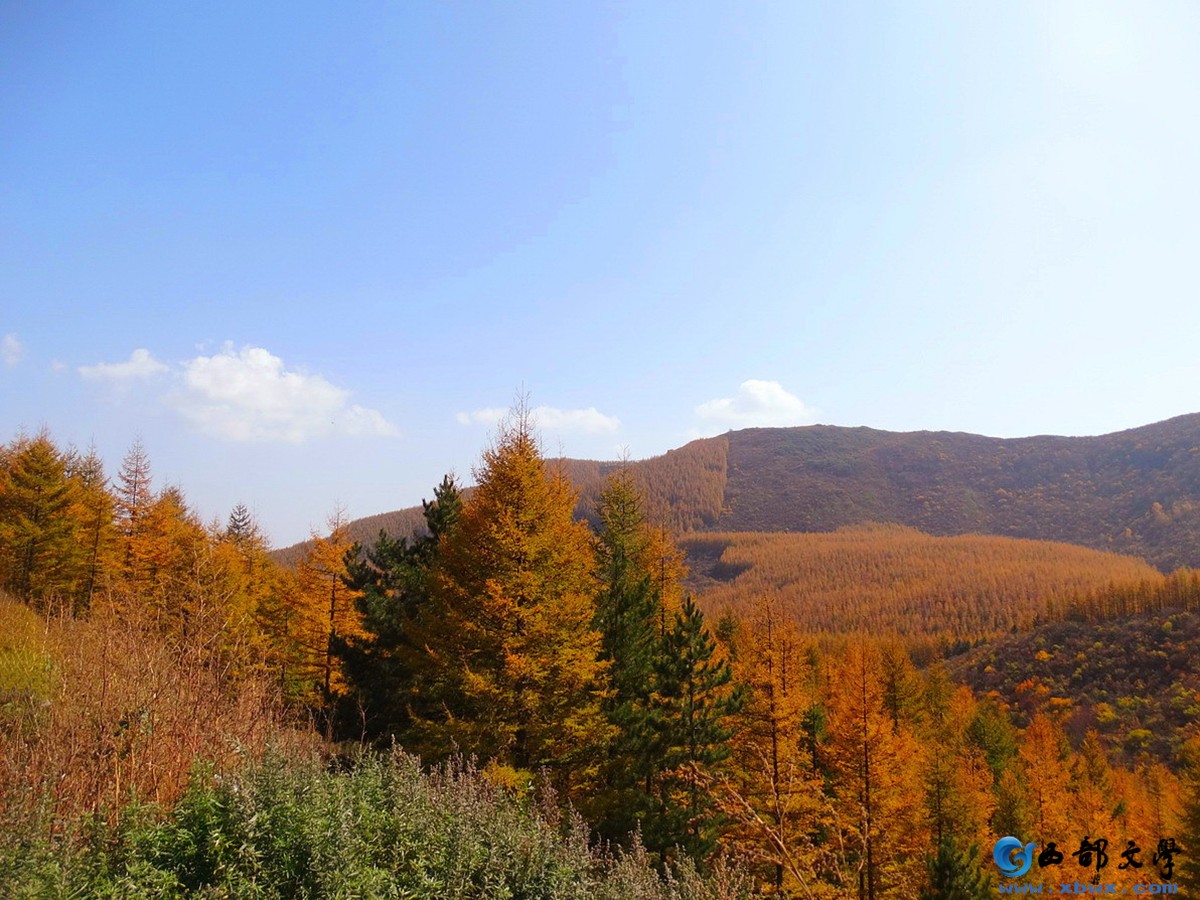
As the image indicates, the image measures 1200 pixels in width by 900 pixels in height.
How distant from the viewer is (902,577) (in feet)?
481

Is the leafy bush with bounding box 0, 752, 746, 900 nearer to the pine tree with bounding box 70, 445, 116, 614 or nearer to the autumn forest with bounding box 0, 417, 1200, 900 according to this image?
the autumn forest with bounding box 0, 417, 1200, 900

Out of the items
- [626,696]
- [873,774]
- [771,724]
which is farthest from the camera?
[873,774]

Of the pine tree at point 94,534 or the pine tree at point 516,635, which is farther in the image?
the pine tree at point 94,534

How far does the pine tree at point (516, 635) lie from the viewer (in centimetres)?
1305

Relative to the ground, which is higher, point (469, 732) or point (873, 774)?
point (469, 732)

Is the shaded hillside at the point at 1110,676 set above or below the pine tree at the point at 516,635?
below

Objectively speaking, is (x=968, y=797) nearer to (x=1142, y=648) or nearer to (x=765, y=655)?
(x=765, y=655)

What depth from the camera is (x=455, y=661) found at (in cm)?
1353

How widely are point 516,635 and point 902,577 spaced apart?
513 ft

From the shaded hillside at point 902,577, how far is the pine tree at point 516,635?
89016 mm

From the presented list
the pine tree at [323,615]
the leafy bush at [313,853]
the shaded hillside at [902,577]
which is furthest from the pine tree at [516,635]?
the shaded hillside at [902,577]

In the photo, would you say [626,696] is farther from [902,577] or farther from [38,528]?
[902,577]

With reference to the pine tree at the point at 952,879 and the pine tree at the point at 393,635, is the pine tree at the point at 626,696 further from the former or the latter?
the pine tree at the point at 952,879

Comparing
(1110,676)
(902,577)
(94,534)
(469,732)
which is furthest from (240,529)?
(902,577)
